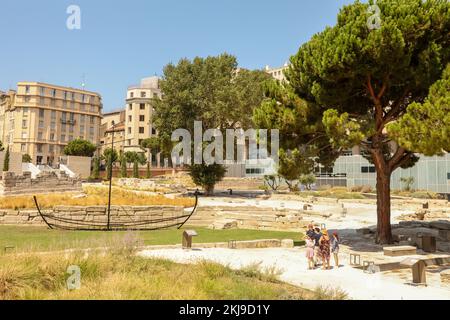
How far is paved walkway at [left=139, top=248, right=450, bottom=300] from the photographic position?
962cm

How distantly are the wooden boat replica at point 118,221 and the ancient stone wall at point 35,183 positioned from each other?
14182 millimetres

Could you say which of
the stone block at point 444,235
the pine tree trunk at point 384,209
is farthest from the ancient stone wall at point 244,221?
the stone block at point 444,235

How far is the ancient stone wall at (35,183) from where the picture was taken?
34338 mm

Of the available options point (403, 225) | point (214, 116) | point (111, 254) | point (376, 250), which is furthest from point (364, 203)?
Answer: point (111, 254)

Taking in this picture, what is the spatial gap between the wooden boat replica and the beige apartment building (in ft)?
293

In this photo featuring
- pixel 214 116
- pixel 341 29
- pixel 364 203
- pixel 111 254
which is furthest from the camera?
pixel 214 116

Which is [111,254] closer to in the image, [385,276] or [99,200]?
[385,276]

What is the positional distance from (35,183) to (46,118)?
2924 inches

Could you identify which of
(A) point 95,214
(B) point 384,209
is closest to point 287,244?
(B) point 384,209

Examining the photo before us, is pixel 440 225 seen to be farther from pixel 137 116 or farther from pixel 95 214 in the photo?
pixel 137 116

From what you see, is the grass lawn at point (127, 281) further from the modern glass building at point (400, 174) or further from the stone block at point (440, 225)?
the modern glass building at point (400, 174)

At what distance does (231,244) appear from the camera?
1628 centimetres
